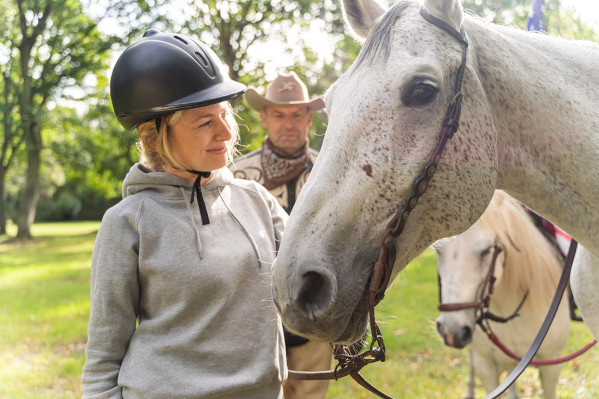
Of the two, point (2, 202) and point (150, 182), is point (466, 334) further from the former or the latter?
point (2, 202)

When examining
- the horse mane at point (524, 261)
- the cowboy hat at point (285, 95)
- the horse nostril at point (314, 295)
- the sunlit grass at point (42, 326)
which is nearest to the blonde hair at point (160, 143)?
the horse nostril at point (314, 295)

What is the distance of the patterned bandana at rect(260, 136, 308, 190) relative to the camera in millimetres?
3730

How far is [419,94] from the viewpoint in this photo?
1.58 metres

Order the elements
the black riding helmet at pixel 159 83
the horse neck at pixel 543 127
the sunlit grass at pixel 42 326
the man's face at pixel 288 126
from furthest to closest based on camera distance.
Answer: the sunlit grass at pixel 42 326, the man's face at pixel 288 126, the black riding helmet at pixel 159 83, the horse neck at pixel 543 127

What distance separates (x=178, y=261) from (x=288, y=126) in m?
2.19

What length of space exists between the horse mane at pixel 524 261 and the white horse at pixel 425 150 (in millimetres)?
2047

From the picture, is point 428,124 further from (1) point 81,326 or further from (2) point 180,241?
(1) point 81,326

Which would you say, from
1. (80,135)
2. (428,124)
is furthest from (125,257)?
(80,135)

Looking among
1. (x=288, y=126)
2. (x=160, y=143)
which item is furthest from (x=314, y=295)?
(x=288, y=126)

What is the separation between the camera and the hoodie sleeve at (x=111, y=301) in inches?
71.0

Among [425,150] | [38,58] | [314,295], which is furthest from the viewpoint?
[38,58]

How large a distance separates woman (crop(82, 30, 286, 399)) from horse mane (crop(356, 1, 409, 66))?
621 millimetres

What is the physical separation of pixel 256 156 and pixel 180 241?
217 centimetres

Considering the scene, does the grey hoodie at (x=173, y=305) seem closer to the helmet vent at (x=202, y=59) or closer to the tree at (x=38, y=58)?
the helmet vent at (x=202, y=59)
